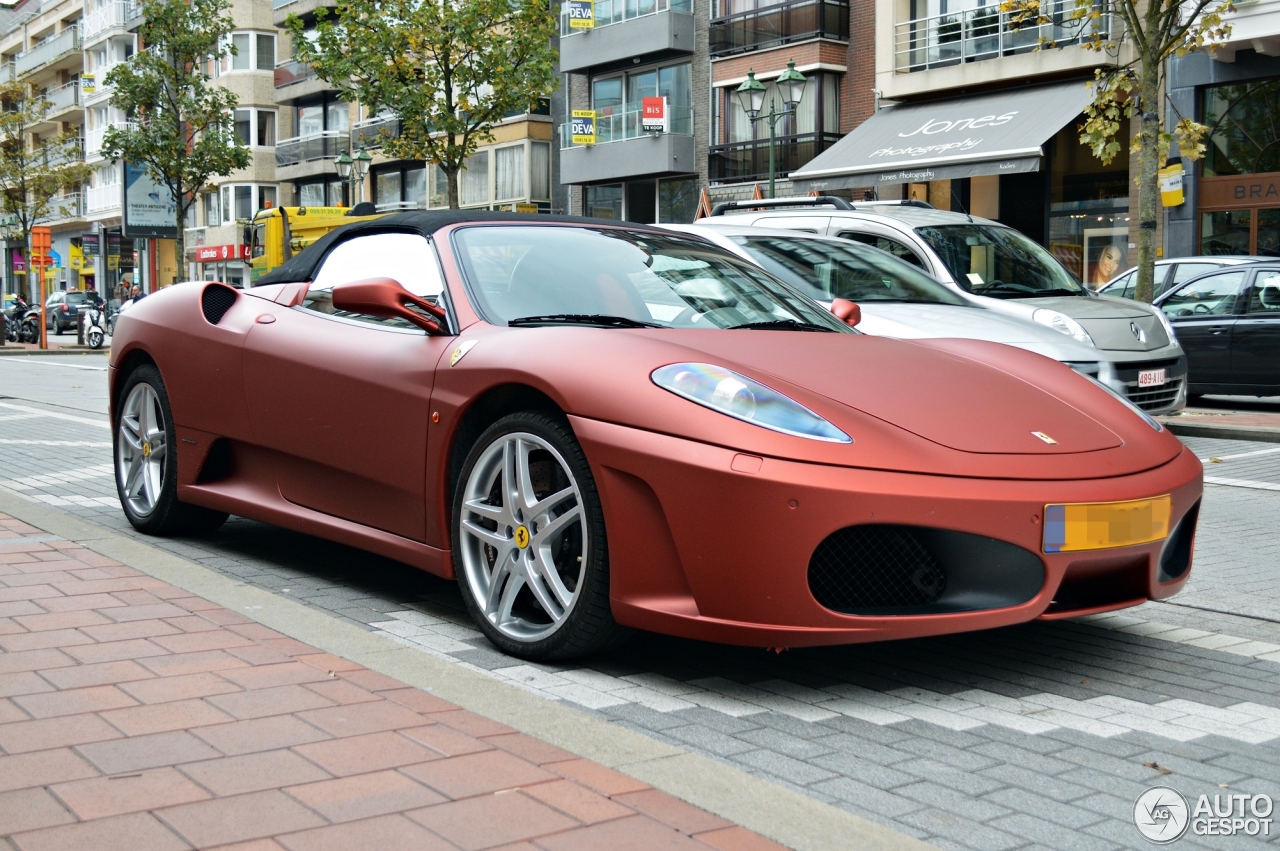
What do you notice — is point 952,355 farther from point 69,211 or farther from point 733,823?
point 69,211

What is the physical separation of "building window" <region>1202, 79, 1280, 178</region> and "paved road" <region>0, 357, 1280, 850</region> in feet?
61.9

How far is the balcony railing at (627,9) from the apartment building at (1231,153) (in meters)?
16.2

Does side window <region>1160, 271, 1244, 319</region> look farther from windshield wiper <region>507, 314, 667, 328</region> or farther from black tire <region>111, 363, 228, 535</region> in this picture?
windshield wiper <region>507, 314, 667, 328</region>

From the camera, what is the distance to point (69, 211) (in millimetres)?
73312

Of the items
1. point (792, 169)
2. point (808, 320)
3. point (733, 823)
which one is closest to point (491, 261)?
point (808, 320)

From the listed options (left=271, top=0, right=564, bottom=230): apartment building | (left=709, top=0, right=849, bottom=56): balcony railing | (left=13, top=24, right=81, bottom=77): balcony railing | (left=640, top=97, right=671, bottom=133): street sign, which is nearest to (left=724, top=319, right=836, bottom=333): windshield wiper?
(left=709, top=0, right=849, bottom=56): balcony railing

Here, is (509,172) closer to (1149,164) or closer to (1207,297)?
(1149,164)

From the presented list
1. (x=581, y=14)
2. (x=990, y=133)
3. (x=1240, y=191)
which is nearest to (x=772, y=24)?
(x=581, y=14)

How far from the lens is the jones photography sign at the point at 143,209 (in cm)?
4062

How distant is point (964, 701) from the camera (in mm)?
3734

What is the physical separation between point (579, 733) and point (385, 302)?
1.67m

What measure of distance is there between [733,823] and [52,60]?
84.5 m

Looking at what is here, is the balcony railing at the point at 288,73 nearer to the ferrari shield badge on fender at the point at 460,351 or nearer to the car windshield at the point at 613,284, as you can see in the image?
the car windshield at the point at 613,284

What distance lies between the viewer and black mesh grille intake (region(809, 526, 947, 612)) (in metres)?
3.58
